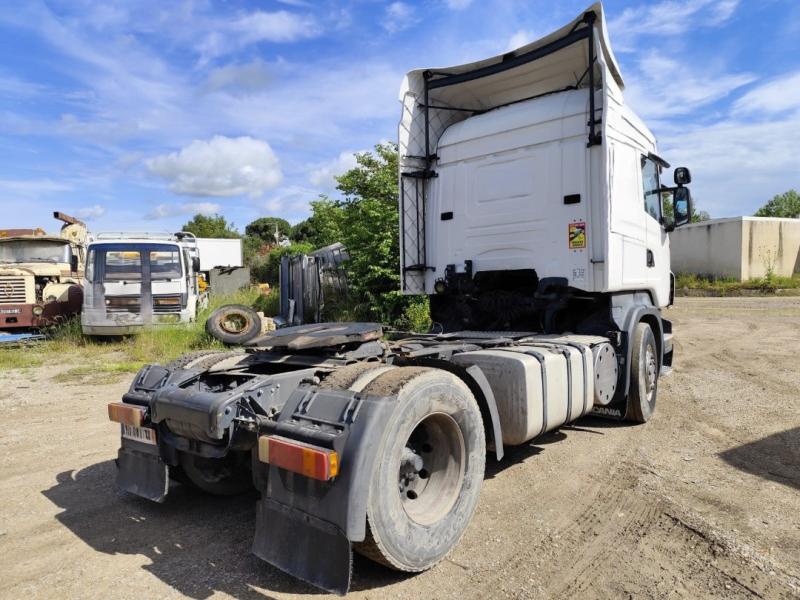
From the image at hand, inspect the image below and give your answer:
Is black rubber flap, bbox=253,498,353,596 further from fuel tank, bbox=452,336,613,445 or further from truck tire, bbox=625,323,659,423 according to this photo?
truck tire, bbox=625,323,659,423

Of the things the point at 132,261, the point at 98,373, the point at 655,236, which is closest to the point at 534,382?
the point at 655,236

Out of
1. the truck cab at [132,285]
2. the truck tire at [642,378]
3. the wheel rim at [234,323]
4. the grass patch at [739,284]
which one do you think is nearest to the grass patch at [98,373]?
the wheel rim at [234,323]

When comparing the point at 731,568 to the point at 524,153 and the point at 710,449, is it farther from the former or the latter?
the point at 524,153

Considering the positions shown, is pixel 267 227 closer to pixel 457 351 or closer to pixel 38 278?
pixel 38 278

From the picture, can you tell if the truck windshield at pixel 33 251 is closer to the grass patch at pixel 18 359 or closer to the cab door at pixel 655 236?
the grass patch at pixel 18 359

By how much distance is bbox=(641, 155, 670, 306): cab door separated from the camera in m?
6.55

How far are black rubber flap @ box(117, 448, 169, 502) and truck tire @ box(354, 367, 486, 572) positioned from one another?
5.13 ft

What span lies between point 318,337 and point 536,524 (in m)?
1.86

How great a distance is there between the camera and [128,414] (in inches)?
147

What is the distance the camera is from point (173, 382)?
12.1ft

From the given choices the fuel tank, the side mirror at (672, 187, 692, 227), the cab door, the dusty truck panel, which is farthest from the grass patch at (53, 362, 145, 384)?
the side mirror at (672, 187, 692, 227)

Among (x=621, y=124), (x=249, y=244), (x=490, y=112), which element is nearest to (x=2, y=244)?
(x=490, y=112)

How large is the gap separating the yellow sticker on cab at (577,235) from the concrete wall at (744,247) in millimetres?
20921

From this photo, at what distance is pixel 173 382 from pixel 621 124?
191 inches
